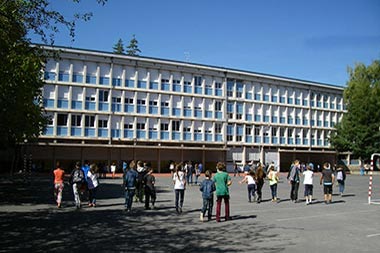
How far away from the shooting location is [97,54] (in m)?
47.7

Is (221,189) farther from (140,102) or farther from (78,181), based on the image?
(140,102)

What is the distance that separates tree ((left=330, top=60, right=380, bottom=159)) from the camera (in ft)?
178

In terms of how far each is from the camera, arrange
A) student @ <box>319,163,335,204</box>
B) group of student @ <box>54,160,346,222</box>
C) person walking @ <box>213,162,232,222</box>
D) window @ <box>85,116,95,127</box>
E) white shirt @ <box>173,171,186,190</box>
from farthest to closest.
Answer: window @ <box>85,116,95,127</box>
student @ <box>319,163,335,204</box>
white shirt @ <box>173,171,186,190</box>
group of student @ <box>54,160,346,222</box>
person walking @ <box>213,162,232,222</box>

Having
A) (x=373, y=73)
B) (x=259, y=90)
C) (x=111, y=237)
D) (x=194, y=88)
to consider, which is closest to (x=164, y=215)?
(x=111, y=237)

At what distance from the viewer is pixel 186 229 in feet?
35.7

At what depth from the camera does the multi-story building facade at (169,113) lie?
153 ft

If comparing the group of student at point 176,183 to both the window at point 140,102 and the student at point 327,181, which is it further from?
the window at point 140,102

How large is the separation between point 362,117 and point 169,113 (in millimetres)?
26097

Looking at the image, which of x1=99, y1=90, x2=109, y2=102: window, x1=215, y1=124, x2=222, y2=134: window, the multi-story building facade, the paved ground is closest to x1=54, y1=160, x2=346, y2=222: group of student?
the paved ground

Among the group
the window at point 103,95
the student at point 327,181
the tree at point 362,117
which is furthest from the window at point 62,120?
the tree at point 362,117

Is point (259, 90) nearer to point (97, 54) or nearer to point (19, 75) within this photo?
point (97, 54)

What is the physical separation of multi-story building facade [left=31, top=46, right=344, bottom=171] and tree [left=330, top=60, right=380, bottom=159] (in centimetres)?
797

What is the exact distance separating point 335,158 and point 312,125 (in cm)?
840

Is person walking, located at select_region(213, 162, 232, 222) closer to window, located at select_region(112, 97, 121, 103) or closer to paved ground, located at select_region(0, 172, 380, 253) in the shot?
paved ground, located at select_region(0, 172, 380, 253)
